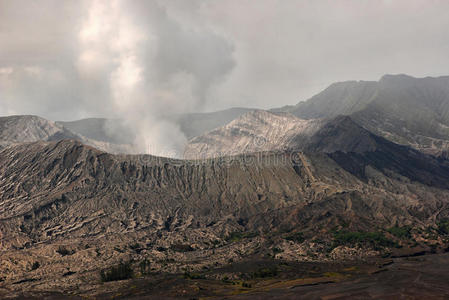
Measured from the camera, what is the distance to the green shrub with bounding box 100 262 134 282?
152750mm

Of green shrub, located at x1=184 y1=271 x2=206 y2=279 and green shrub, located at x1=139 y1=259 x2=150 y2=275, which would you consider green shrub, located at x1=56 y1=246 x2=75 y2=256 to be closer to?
green shrub, located at x1=139 y1=259 x2=150 y2=275

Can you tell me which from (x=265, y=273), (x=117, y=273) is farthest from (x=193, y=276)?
(x=117, y=273)

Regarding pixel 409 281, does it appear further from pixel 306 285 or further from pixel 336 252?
pixel 336 252

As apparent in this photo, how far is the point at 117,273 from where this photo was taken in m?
156

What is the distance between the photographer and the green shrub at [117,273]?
501ft

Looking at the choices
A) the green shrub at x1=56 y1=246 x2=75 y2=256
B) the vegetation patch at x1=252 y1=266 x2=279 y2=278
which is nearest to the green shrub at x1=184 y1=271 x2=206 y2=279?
the vegetation patch at x1=252 y1=266 x2=279 y2=278

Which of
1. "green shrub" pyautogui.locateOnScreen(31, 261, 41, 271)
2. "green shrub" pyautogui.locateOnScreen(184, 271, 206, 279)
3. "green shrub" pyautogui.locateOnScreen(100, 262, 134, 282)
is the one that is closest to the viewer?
"green shrub" pyautogui.locateOnScreen(184, 271, 206, 279)

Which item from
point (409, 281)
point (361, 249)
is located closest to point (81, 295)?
point (409, 281)

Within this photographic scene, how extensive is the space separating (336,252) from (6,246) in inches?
5660

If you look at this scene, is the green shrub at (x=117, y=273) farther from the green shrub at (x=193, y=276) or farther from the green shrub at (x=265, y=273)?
the green shrub at (x=265, y=273)

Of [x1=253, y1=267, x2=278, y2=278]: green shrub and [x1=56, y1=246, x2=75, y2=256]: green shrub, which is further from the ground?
[x1=56, y1=246, x2=75, y2=256]: green shrub

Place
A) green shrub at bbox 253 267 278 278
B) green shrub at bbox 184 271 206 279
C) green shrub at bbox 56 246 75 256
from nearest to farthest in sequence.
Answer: green shrub at bbox 184 271 206 279 < green shrub at bbox 253 267 278 278 < green shrub at bbox 56 246 75 256

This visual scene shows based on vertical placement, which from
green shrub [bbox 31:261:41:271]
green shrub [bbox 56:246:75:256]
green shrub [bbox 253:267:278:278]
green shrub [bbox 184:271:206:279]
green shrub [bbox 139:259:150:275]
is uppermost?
green shrub [bbox 56:246:75:256]

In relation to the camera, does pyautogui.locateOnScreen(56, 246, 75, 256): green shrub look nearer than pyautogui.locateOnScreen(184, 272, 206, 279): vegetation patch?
No
